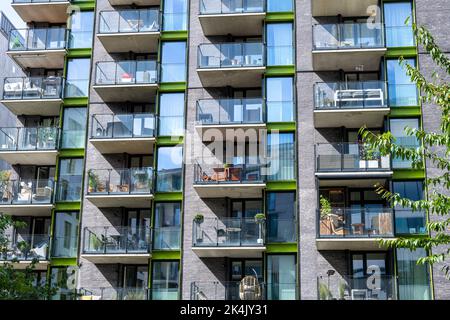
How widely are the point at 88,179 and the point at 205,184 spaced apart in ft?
17.0

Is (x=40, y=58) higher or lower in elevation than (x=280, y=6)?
lower

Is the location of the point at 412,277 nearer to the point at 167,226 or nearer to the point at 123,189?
the point at 167,226

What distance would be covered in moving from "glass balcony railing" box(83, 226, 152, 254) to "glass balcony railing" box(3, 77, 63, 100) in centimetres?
672

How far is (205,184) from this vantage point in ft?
95.1

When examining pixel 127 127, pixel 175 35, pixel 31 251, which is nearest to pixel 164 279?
pixel 31 251

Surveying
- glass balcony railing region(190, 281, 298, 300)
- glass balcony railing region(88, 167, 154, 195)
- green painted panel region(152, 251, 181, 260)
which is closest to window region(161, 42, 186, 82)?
glass balcony railing region(88, 167, 154, 195)

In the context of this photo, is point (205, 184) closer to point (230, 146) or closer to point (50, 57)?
point (230, 146)

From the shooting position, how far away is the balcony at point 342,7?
30.6m

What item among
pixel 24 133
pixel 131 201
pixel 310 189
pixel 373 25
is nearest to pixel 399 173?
pixel 310 189

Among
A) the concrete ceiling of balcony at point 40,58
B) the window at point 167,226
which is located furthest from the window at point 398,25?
the concrete ceiling of balcony at point 40,58

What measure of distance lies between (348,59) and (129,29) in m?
9.52

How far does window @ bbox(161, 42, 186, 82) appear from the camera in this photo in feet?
105

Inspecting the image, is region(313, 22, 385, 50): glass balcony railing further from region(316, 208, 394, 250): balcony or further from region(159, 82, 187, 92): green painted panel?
region(316, 208, 394, 250): balcony

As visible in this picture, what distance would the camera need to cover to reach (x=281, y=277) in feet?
93.7
